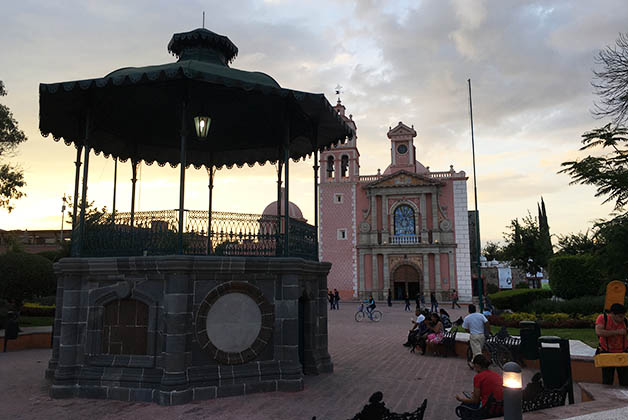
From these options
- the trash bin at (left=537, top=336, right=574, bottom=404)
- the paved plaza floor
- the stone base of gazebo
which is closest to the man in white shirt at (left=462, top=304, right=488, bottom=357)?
the paved plaza floor

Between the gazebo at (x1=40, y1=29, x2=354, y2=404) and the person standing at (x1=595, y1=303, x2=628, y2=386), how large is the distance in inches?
207

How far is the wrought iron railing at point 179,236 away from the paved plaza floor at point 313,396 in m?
2.77

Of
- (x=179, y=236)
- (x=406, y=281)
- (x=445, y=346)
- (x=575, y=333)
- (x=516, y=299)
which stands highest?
Answer: (x=179, y=236)

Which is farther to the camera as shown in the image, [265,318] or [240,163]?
[240,163]

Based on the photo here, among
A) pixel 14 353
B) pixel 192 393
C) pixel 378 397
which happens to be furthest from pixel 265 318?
pixel 14 353

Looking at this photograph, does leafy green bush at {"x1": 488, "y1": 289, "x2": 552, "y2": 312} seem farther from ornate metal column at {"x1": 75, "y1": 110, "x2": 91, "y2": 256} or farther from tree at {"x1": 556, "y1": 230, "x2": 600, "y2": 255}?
ornate metal column at {"x1": 75, "y1": 110, "x2": 91, "y2": 256}

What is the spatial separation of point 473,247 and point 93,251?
59.0 metres

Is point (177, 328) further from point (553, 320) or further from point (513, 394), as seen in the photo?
point (553, 320)

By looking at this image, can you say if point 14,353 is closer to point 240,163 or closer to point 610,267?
point 240,163

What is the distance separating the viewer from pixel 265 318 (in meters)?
9.16

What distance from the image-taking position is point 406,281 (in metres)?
46.3

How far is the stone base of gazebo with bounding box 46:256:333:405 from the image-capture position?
831cm

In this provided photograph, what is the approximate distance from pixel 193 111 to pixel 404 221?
38791 millimetres

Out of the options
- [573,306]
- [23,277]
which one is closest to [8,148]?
[23,277]
